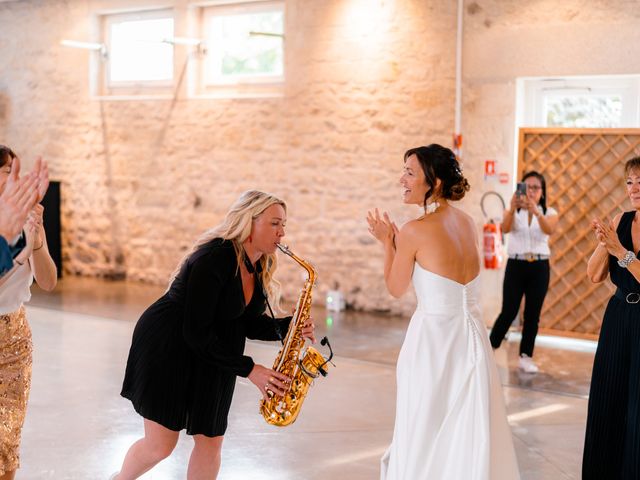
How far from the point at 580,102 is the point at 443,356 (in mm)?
5158

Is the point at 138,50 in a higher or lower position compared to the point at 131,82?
higher

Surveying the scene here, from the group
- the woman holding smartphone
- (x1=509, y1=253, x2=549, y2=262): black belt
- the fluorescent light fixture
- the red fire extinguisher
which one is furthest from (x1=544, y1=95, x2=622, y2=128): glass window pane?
the fluorescent light fixture

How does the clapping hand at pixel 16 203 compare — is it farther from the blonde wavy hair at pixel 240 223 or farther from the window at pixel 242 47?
the window at pixel 242 47

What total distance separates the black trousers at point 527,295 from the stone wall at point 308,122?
1557 millimetres

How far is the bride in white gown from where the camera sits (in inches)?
120

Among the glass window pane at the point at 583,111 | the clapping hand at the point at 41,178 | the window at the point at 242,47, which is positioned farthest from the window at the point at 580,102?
the clapping hand at the point at 41,178

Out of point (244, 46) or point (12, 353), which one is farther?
point (244, 46)

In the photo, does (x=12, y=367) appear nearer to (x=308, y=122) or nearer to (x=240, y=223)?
(x=240, y=223)

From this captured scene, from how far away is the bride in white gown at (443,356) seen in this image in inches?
120

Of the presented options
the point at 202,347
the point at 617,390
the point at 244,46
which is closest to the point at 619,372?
the point at 617,390

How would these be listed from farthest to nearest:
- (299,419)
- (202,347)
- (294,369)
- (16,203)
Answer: (299,419) < (294,369) < (202,347) < (16,203)

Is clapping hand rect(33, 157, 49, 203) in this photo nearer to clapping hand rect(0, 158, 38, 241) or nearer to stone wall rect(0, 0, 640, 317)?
clapping hand rect(0, 158, 38, 241)

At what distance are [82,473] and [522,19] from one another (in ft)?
17.7

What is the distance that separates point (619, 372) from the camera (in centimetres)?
352
